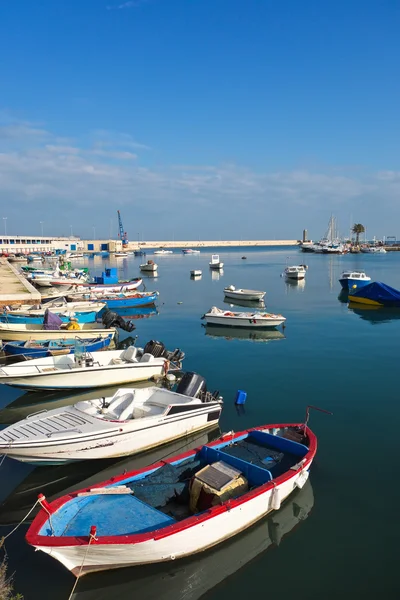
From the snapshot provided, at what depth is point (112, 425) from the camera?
12.5m

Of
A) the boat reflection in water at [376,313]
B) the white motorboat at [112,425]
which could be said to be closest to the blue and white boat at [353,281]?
→ the boat reflection in water at [376,313]

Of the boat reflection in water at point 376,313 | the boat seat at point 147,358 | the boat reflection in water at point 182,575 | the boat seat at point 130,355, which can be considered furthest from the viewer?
the boat reflection in water at point 376,313

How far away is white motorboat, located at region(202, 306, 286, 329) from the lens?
33.1 m

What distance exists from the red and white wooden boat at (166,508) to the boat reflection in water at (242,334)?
63.1 ft

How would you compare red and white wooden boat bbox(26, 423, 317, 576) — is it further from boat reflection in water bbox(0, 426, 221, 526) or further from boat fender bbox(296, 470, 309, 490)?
boat reflection in water bbox(0, 426, 221, 526)

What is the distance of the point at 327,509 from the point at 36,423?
855 centimetres

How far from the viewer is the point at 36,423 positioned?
1260cm

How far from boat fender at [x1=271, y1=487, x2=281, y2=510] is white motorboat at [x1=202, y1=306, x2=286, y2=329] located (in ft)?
76.7

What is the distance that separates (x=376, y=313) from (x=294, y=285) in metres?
23.7

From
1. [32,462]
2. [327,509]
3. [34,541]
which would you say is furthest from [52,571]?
[327,509]

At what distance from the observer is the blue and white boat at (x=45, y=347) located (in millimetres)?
21859

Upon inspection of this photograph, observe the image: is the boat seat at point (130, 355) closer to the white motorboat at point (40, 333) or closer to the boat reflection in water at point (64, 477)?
the white motorboat at point (40, 333)

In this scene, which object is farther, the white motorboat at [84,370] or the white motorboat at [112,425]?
the white motorboat at [84,370]

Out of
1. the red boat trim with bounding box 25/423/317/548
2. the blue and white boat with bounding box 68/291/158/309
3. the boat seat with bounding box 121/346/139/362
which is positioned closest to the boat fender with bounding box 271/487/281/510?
the red boat trim with bounding box 25/423/317/548
